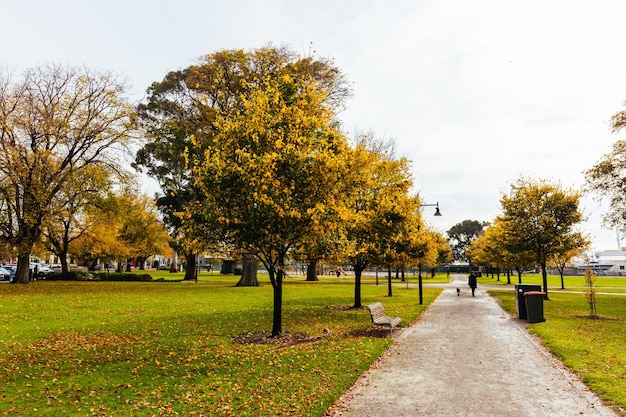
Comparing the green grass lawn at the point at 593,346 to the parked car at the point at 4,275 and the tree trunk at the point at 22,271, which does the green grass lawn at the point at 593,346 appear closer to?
the tree trunk at the point at 22,271

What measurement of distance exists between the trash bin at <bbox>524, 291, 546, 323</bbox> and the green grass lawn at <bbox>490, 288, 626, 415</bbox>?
1.05 feet

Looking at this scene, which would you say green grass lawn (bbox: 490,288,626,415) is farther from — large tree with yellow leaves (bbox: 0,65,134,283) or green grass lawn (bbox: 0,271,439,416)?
large tree with yellow leaves (bbox: 0,65,134,283)

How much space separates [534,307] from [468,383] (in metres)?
9.72

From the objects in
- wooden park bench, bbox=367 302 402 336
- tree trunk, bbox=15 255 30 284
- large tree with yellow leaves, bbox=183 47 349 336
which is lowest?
wooden park bench, bbox=367 302 402 336

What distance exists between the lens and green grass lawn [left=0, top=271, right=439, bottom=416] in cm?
628

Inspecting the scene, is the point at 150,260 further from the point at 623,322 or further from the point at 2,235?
the point at 623,322

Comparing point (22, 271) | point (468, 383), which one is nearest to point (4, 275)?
point (22, 271)

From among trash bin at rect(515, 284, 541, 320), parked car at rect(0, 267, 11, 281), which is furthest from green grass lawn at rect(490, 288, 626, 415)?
parked car at rect(0, 267, 11, 281)

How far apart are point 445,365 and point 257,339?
4947 millimetres

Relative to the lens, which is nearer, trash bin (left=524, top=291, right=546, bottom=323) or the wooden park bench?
the wooden park bench

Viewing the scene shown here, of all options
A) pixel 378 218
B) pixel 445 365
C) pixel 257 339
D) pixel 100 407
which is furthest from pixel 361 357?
pixel 378 218

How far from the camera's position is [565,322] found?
15555 mm

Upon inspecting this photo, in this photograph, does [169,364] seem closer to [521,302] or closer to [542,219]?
[521,302]

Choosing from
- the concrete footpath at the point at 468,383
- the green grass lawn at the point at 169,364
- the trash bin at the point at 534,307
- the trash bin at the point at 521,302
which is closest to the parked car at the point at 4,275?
the green grass lawn at the point at 169,364
